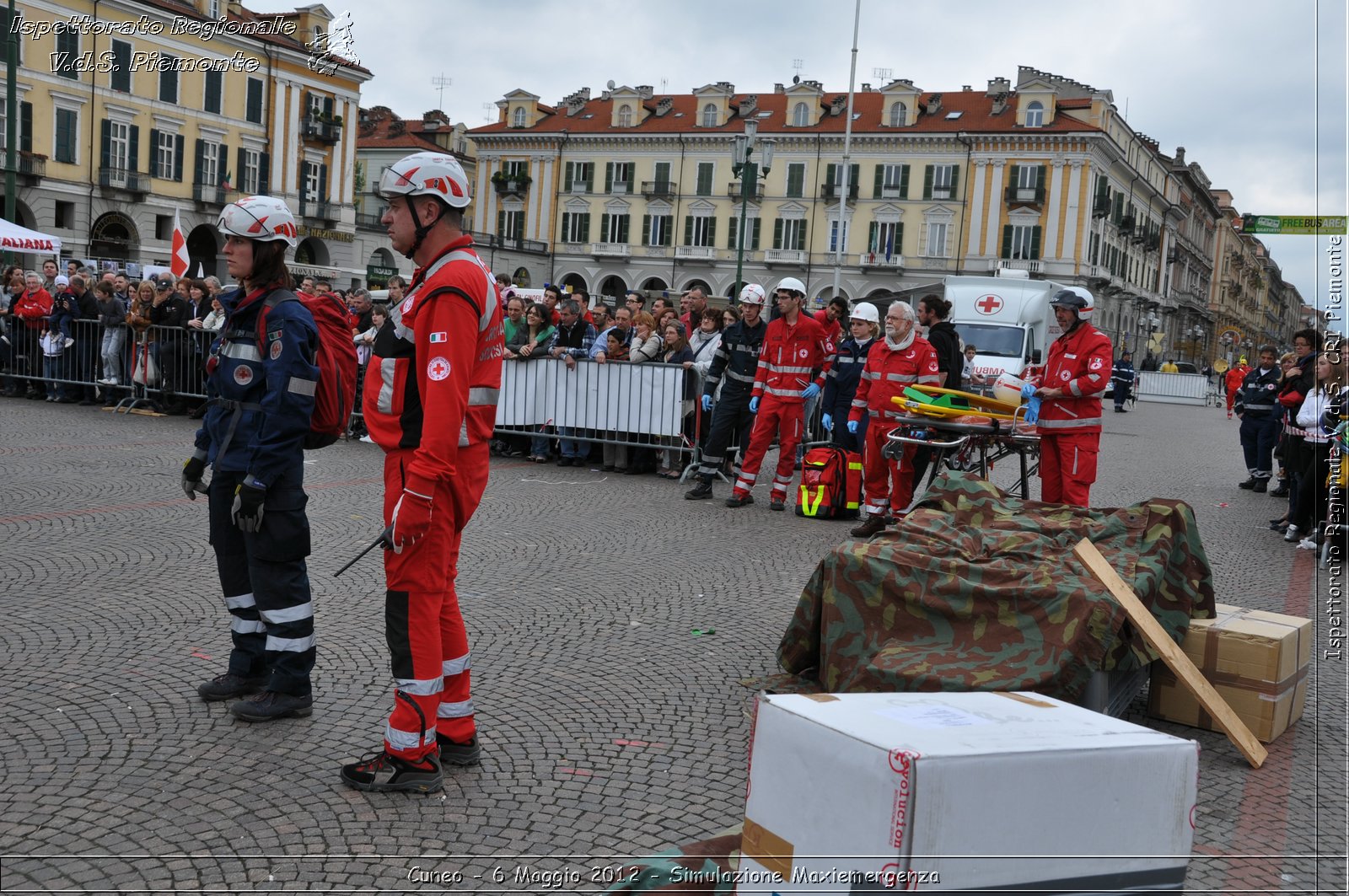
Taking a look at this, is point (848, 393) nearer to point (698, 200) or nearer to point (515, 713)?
point (515, 713)

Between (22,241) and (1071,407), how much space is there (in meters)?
20.0

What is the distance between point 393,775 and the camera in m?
3.97

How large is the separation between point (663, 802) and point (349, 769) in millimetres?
1076

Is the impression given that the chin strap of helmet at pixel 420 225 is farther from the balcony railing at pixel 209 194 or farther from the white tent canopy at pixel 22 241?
the balcony railing at pixel 209 194

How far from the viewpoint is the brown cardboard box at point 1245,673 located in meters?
4.98

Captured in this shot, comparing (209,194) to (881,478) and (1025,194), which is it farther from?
(881,478)

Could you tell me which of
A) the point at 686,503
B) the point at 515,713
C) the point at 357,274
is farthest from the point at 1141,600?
the point at 357,274

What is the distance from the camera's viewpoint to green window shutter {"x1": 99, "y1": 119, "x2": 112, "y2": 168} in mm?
48688

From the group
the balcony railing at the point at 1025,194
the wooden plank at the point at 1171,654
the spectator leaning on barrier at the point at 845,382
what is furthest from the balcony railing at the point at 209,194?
the wooden plank at the point at 1171,654

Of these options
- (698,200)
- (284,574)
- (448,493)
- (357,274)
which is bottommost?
(284,574)

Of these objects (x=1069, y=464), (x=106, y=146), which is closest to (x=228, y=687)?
(x=1069, y=464)

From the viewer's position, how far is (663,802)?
13.2 feet

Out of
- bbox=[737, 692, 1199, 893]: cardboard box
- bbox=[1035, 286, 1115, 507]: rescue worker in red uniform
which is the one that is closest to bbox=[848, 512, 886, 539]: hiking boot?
bbox=[1035, 286, 1115, 507]: rescue worker in red uniform

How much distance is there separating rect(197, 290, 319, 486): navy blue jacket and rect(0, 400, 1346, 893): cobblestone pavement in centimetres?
103
